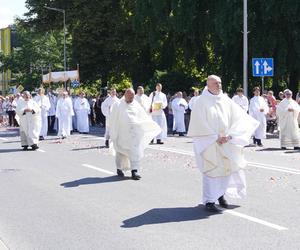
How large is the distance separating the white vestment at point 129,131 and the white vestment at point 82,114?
16.9 m

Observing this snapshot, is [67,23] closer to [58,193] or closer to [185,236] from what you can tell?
[58,193]

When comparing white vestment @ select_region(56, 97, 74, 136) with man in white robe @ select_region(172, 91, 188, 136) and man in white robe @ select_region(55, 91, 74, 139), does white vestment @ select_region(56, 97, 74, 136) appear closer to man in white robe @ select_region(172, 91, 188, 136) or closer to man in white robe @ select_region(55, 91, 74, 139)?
man in white robe @ select_region(55, 91, 74, 139)

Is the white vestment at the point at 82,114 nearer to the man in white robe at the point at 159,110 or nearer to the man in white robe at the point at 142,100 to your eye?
the man in white robe at the point at 159,110

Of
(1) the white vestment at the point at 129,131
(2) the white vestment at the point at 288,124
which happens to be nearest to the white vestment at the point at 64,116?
(2) the white vestment at the point at 288,124

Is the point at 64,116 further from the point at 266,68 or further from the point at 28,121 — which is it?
the point at 266,68

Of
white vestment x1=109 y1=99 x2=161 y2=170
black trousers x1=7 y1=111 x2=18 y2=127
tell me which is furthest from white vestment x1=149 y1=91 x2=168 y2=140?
black trousers x1=7 y1=111 x2=18 y2=127

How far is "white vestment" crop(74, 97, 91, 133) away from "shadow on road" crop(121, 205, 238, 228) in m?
21.2

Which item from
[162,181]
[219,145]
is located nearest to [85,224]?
[219,145]

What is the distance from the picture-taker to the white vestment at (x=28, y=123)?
20578mm

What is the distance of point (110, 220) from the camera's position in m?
8.70

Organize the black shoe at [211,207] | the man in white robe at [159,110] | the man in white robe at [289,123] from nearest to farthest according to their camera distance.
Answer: the black shoe at [211,207] < the man in white robe at [289,123] < the man in white robe at [159,110]

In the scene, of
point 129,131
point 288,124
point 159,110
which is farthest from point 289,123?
point 129,131

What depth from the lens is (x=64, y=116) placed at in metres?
27.2

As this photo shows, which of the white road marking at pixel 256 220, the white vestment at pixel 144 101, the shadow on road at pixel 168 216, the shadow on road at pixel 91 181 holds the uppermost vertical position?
the white vestment at pixel 144 101
